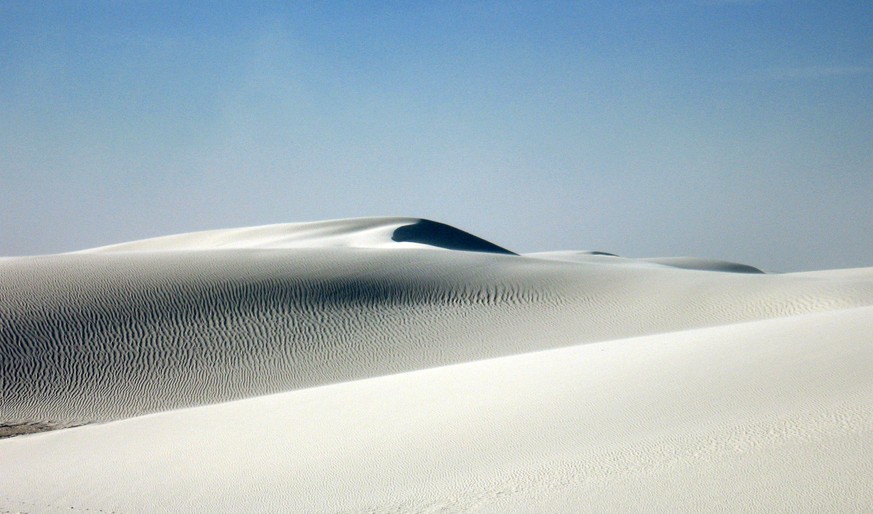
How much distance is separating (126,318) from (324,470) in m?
11.5

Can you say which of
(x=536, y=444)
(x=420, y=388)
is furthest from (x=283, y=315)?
(x=536, y=444)

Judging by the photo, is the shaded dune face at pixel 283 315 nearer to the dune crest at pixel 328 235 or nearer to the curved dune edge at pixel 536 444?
the curved dune edge at pixel 536 444

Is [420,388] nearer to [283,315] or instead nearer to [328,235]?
[283,315]

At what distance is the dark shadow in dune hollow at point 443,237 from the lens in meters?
42.8

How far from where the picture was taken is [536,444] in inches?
224

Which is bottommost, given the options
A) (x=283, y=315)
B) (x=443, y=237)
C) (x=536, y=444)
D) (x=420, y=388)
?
(x=443, y=237)

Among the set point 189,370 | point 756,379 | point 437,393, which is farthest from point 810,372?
point 189,370

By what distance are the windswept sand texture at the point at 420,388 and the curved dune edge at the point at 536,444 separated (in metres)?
0.02

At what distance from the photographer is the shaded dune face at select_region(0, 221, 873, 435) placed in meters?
14.2


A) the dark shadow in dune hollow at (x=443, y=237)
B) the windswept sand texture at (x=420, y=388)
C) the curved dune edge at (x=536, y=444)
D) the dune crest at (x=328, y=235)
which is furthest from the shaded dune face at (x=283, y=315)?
the dark shadow in dune hollow at (x=443, y=237)

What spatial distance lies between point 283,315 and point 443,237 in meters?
28.4

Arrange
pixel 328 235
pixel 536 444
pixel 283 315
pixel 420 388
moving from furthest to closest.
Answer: pixel 328 235 < pixel 283 315 < pixel 420 388 < pixel 536 444

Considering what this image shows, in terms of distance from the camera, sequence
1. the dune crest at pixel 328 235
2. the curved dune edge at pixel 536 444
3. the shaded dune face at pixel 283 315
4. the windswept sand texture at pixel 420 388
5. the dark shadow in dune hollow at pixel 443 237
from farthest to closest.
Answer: the dark shadow in dune hollow at pixel 443 237 < the dune crest at pixel 328 235 < the shaded dune face at pixel 283 315 < the windswept sand texture at pixel 420 388 < the curved dune edge at pixel 536 444

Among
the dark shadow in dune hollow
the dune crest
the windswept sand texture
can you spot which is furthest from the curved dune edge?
the dark shadow in dune hollow
